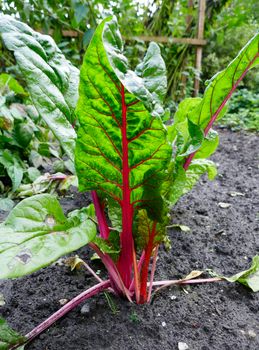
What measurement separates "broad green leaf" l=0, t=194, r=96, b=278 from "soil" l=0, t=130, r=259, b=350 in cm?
31

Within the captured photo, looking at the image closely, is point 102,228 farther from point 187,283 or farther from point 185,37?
point 185,37

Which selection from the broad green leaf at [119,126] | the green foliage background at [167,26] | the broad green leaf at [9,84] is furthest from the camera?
the green foliage background at [167,26]

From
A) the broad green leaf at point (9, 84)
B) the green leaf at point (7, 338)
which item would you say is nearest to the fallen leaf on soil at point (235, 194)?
the green leaf at point (7, 338)

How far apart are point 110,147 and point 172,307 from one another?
20.4 inches

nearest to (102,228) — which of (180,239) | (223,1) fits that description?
(180,239)

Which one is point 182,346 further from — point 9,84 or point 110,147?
point 9,84

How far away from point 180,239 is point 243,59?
2.50ft

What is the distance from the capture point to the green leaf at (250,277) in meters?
1.04

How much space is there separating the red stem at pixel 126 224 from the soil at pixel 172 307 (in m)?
0.10

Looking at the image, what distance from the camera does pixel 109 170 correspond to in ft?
2.58

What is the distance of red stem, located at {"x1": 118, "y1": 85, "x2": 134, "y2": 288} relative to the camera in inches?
29.4

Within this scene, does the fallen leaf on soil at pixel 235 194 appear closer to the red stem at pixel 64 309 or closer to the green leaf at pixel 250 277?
the green leaf at pixel 250 277

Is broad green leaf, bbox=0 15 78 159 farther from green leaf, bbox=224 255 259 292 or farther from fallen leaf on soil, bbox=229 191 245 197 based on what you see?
fallen leaf on soil, bbox=229 191 245 197

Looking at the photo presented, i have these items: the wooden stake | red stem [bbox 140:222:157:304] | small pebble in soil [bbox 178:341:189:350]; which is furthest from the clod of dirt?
the wooden stake
